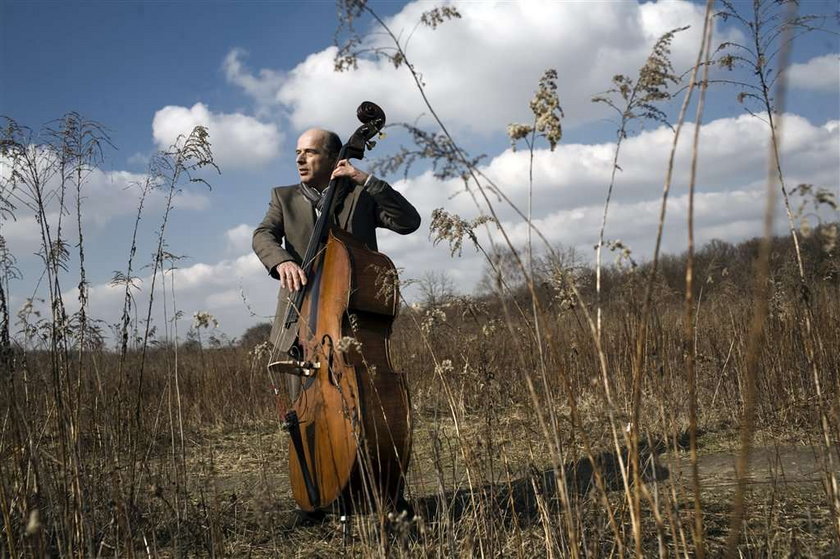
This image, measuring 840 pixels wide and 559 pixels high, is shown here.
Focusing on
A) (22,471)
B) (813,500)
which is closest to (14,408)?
(22,471)

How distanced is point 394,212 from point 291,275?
2.31ft

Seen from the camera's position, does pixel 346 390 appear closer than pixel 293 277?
Yes

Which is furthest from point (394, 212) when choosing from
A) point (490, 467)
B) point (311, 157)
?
point (490, 467)

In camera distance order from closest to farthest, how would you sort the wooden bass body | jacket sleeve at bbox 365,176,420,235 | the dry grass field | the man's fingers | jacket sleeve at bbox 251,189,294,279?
1. the dry grass field
2. the wooden bass body
3. the man's fingers
4. jacket sleeve at bbox 251,189,294,279
5. jacket sleeve at bbox 365,176,420,235

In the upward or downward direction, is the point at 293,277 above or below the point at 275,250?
below

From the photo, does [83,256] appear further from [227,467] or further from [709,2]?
[227,467]

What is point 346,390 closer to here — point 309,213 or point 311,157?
point 309,213

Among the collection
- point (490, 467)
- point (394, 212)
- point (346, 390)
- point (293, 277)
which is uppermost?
point (394, 212)

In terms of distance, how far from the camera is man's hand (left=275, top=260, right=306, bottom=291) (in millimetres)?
3031

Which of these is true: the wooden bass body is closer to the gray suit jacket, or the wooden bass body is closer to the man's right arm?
the man's right arm

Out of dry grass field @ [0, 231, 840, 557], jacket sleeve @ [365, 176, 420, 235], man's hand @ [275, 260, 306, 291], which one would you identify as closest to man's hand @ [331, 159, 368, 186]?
jacket sleeve @ [365, 176, 420, 235]

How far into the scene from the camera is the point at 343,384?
267 centimetres

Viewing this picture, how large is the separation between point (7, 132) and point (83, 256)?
1.72 ft

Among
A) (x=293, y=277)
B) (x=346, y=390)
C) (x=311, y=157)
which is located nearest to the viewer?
(x=346, y=390)
